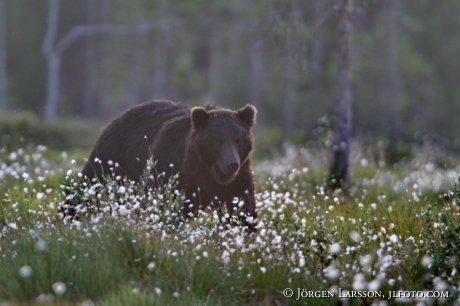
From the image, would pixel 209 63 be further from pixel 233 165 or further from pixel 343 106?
pixel 233 165

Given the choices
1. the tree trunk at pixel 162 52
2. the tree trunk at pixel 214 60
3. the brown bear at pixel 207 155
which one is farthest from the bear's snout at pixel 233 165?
the tree trunk at pixel 214 60

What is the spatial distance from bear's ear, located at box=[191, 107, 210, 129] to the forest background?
864 inches

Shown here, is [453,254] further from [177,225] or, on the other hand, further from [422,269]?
[177,225]

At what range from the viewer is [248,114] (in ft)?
25.8

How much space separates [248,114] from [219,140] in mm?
611

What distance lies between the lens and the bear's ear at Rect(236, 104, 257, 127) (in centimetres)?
783

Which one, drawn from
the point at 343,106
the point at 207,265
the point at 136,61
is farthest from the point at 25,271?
the point at 136,61

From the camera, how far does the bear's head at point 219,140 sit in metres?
7.42

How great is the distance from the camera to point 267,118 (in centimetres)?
4803

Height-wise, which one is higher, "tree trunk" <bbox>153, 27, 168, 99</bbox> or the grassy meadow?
the grassy meadow

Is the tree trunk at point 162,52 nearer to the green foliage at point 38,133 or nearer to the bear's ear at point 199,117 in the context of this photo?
the green foliage at point 38,133

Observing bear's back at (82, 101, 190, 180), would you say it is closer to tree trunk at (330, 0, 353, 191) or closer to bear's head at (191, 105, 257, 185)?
bear's head at (191, 105, 257, 185)

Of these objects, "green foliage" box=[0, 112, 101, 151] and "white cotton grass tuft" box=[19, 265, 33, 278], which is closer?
"white cotton grass tuft" box=[19, 265, 33, 278]

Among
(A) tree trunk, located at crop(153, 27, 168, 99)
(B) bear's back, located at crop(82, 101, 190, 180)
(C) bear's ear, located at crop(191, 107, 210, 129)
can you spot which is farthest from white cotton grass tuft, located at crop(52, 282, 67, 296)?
(A) tree trunk, located at crop(153, 27, 168, 99)
